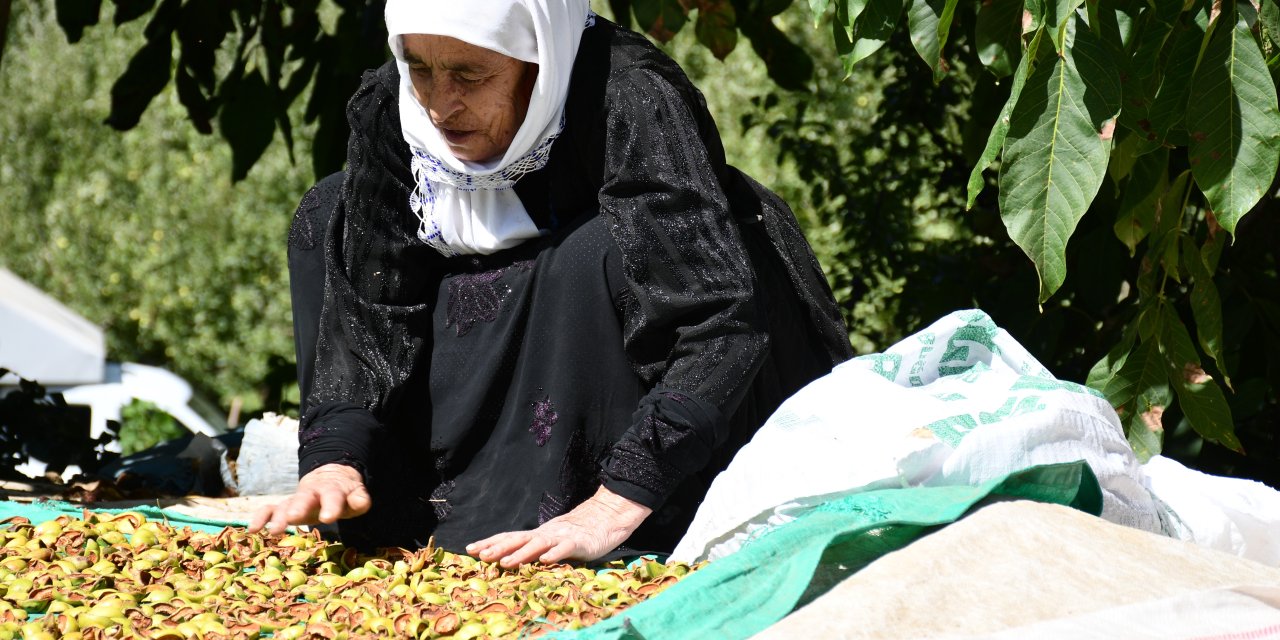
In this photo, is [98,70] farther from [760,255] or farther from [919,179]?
[760,255]

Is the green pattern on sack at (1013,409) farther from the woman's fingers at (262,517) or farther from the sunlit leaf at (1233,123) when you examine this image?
the woman's fingers at (262,517)

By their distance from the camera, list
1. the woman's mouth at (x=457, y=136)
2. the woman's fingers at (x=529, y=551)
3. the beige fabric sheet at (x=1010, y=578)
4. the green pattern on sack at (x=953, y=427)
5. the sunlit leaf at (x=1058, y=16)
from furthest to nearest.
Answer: the woman's mouth at (x=457, y=136), the woman's fingers at (x=529, y=551), the green pattern on sack at (x=953, y=427), the sunlit leaf at (x=1058, y=16), the beige fabric sheet at (x=1010, y=578)

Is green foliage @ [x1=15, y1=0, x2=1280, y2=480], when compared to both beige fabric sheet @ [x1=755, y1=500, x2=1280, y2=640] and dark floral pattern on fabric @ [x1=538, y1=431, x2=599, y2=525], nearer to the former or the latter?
beige fabric sheet @ [x1=755, y1=500, x2=1280, y2=640]

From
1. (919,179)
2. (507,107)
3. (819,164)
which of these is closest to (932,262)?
(919,179)

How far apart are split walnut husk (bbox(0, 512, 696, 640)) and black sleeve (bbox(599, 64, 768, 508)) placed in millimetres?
174

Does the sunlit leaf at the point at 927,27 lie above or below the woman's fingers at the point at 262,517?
above

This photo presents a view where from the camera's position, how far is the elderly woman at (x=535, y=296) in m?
2.10

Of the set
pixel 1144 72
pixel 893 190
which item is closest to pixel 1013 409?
pixel 1144 72

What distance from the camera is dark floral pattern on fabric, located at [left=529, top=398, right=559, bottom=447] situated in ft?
7.20

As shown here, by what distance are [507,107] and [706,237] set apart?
0.39 meters

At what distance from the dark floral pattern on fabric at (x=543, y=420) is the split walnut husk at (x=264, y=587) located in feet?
0.74

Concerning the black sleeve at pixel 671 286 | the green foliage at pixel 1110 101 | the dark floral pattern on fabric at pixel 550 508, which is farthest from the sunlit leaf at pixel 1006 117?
the dark floral pattern on fabric at pixel 550 508

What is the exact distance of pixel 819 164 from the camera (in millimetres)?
4391

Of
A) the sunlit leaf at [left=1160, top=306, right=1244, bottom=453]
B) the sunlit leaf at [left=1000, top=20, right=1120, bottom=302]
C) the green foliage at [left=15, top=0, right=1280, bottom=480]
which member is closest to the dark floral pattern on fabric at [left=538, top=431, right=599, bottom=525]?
the green foliage at [left=15, top=0, right=1280, bottom=480]
